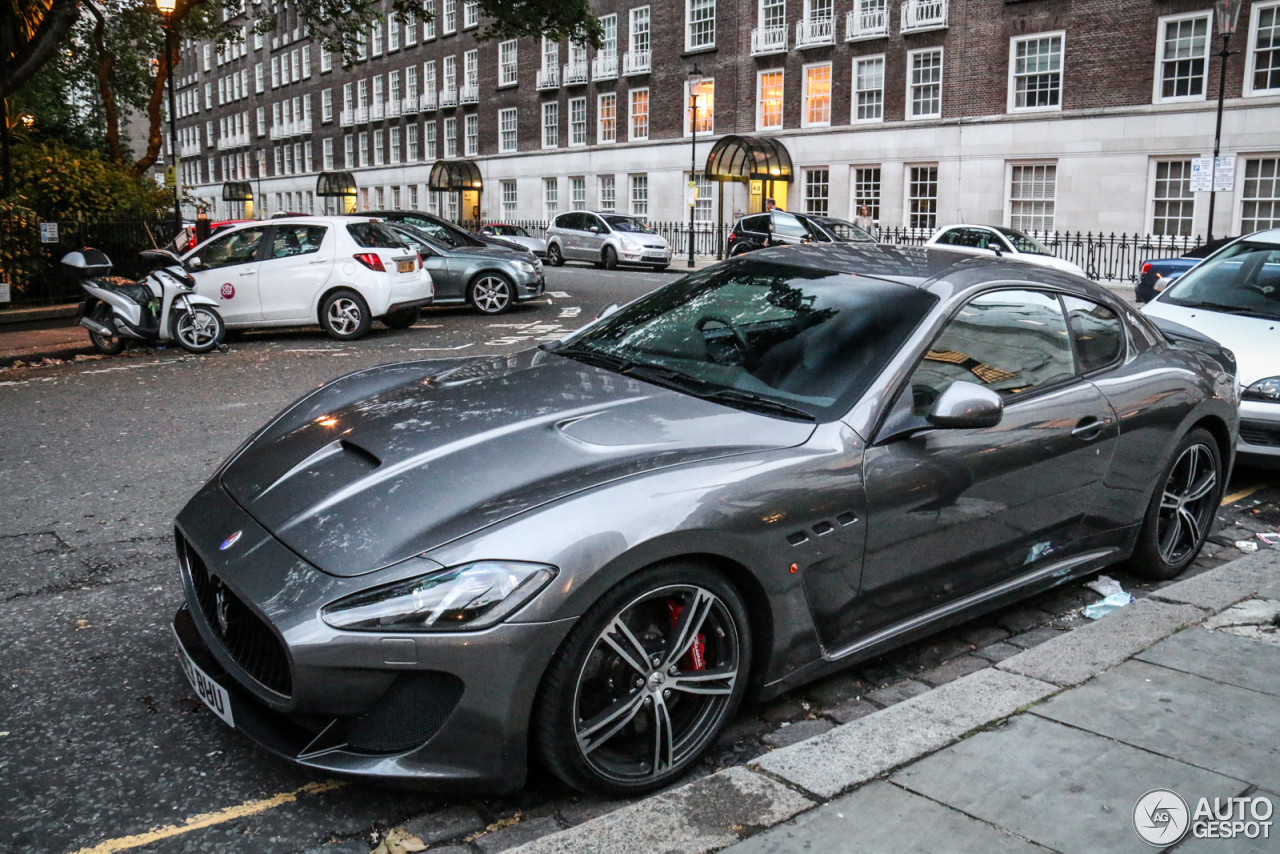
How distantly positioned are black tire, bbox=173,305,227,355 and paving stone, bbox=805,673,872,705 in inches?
426

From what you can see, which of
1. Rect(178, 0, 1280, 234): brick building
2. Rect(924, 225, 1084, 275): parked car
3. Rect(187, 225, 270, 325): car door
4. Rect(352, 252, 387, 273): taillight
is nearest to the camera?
Rect(187, 225, 270, 325): car door

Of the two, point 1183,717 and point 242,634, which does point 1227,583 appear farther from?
point 242,634

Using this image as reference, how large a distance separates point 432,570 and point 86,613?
2334 mm

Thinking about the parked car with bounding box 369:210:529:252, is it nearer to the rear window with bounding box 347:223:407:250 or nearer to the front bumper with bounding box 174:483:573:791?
the rear window with bounding box 347:223:407:250

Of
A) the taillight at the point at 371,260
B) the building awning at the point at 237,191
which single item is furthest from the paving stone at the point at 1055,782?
the building awning at the point at 237,191

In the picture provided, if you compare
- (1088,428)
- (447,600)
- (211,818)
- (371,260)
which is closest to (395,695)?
(447,600)

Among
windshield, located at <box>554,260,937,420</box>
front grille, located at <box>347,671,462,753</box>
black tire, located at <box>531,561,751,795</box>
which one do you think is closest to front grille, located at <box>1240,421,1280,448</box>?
windshield, located at <box>554,260,937,420</box>

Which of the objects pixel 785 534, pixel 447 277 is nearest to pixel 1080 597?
pixel 785 534

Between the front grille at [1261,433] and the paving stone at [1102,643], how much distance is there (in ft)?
8.79

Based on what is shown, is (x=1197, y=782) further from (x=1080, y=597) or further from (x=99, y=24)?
(x=99, y=24)

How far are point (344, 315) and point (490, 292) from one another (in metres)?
3.56

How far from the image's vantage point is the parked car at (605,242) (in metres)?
31.8

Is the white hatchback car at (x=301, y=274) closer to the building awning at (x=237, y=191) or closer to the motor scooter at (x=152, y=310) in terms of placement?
the motor scooter at (x=152, y=310)

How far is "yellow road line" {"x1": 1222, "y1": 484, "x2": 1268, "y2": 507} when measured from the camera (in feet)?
22.2
